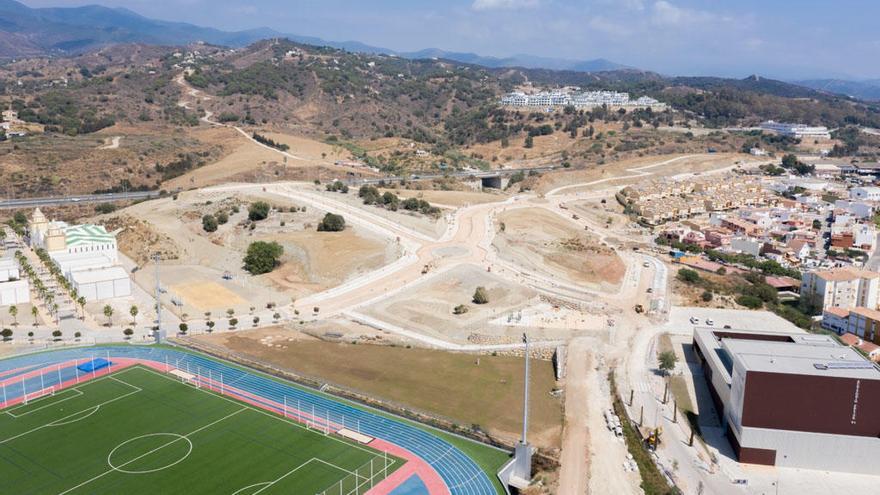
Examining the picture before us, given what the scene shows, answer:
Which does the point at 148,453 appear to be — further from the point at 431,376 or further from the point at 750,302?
the point at 750,302

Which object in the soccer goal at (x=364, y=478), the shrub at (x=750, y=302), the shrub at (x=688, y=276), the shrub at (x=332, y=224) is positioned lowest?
the soccer goal at (x=364, y=478)

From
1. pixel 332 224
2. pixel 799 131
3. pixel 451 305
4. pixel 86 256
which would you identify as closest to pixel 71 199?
pixel 86 256

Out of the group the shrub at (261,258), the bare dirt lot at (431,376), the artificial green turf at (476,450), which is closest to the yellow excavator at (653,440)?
the bare dirt lot at (431,376)

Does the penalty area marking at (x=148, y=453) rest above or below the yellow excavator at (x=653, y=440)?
below

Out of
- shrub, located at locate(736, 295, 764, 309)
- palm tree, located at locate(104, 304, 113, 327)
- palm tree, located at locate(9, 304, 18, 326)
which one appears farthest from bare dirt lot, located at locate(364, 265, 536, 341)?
palm tree, located at locate(9, 304, 18, 326)

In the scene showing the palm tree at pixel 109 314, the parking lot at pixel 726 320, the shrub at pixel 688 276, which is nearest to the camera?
the palm tree at pixel 109 314

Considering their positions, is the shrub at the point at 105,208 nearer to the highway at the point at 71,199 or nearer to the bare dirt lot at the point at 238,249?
the highway at the point at 71,199
